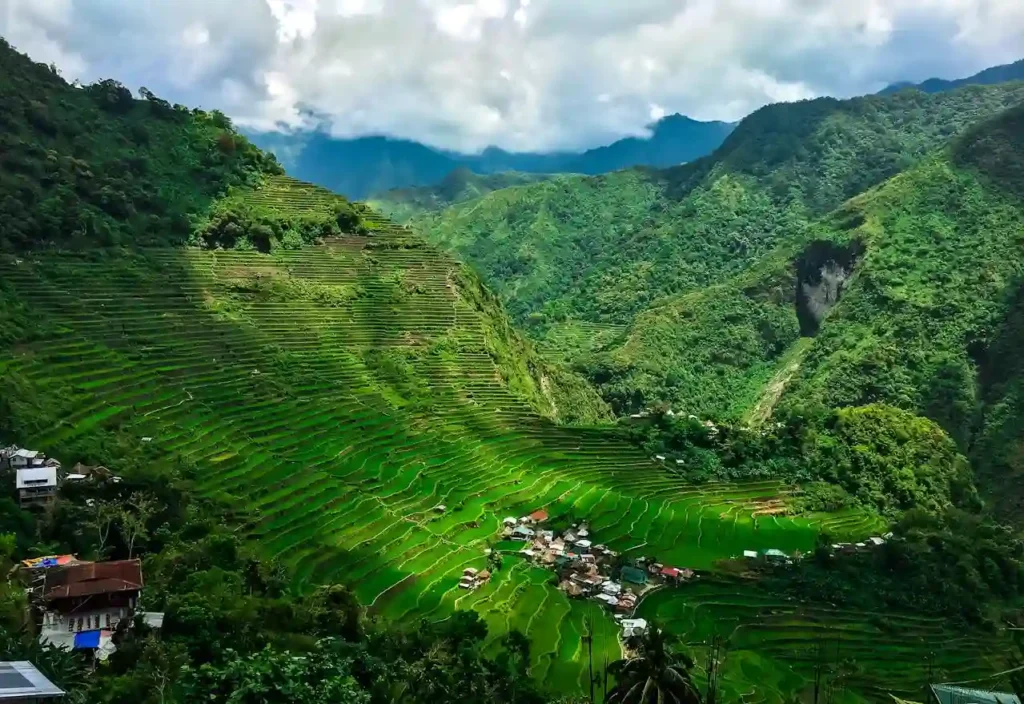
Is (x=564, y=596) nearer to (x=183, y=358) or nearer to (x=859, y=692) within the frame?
(x=859, y=692)

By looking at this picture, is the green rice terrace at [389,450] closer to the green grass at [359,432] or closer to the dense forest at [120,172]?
the green grass at [359,432]

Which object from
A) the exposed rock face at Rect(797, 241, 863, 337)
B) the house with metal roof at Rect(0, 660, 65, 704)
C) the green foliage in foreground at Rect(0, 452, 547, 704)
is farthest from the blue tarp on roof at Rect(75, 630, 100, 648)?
the exposed rock face at Rect(797, 241, 863, 337)

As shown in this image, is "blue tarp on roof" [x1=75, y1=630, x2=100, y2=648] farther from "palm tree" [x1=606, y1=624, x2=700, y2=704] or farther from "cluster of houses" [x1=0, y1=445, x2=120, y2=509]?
"palm tree" [x1=606, y1=624, x2=700, y2=704]

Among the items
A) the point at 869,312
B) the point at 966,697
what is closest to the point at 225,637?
the point at 966,697

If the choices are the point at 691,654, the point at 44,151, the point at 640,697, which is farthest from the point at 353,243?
the point at 640,697

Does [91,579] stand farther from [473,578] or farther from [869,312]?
[869,312]

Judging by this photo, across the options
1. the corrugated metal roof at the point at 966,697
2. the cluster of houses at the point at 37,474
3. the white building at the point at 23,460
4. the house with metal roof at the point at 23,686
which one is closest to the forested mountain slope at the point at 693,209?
the cluster of houses at the point at 37,474
